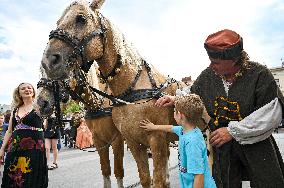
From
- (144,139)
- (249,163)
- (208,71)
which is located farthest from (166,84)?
(249,163)

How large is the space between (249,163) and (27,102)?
12.1ft

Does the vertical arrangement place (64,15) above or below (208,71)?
above

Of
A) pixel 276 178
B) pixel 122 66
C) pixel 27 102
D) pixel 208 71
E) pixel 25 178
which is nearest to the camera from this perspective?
pixel 276 178

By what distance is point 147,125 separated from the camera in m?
3.41

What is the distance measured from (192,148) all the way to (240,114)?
442mm

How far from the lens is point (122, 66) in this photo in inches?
147

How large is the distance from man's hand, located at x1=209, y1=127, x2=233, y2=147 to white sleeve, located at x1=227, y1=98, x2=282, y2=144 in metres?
0.07

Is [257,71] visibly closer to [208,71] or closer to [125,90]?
[208,71]

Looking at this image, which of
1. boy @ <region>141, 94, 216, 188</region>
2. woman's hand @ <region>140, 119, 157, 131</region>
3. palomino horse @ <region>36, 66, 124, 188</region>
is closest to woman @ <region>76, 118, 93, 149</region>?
palomino horse @ <region>36, 66, 124, 188</region>

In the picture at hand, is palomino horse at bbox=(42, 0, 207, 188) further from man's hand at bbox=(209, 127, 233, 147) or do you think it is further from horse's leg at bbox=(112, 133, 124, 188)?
horse's leg at bbox=(112, 133, 124, 188)

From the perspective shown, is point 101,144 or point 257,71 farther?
point 101,144

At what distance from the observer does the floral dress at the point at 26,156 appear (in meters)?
4.86

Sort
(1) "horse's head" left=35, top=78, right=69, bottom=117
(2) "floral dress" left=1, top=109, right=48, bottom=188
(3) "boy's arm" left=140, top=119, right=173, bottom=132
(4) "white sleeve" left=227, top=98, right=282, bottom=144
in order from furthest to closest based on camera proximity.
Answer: (2) "floral dress" left=1, top=109, right=48, bottom=188
(1) "horse's head" left=35, top=78, right=69, bottom=117
(3) "boy's arm" left=140, top=119, right=173, bottom=132
(4) "white sleeve" left=227, top=98, right=282, bottom=144

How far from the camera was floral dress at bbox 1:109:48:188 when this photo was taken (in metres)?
4.86
